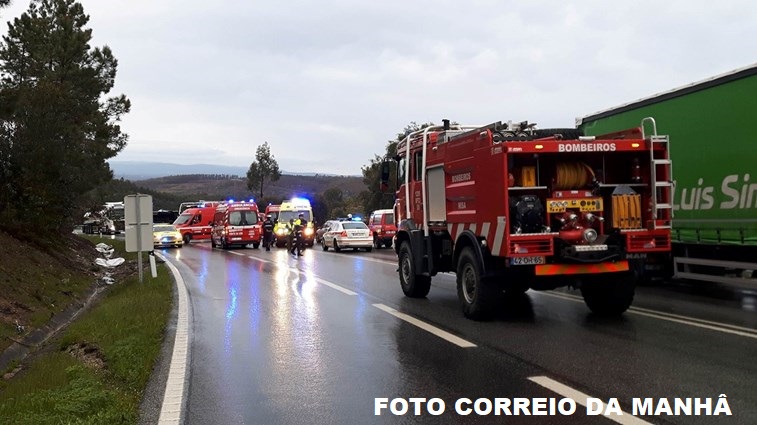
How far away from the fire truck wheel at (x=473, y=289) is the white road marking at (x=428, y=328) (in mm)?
702

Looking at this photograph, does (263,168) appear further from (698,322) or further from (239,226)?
(698,322)

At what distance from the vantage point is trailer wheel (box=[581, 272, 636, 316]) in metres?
8.97

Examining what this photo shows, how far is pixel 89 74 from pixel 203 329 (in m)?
26.1

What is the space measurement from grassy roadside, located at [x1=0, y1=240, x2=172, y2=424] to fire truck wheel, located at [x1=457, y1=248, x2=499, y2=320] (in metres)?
4.24

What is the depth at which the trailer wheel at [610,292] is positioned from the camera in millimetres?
8970

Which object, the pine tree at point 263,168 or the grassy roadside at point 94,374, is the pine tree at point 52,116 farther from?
the pine tree at point 263,168

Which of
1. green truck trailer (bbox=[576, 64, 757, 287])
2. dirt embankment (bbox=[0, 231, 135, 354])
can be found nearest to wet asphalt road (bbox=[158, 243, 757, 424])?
green truck trailer (bbox=[576, 64, 757, 287])

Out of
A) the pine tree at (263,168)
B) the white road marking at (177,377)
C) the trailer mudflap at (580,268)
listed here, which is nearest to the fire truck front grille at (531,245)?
the trailer mudflap at (580,268)

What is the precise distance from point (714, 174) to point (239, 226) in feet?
84.7

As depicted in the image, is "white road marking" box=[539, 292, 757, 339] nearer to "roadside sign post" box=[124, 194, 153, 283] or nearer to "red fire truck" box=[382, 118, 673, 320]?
"red fire truck" box=[382, 118, 673, 320]

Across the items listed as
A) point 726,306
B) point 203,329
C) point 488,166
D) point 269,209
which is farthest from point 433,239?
point 269,209

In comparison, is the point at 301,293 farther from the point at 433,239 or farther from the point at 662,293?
the point at 662,293

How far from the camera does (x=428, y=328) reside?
8.61m

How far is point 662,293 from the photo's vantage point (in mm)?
12094
